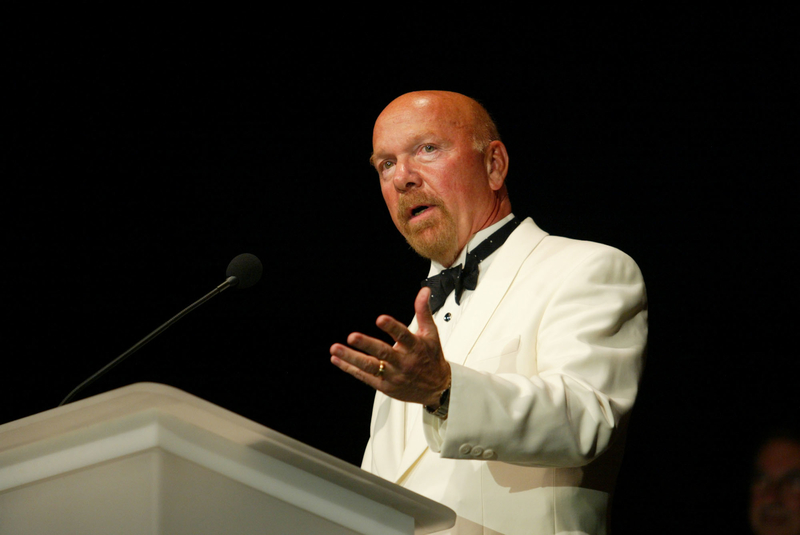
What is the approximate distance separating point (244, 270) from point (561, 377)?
2.68ft

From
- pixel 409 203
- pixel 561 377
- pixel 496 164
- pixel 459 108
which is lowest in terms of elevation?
A: pixel 561 377

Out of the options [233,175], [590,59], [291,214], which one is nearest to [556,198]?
[590,59]

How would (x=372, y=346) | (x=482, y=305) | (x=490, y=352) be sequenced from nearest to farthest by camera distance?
(x=372, y=346) < (x=490, y=352) < (x=482, y=305)

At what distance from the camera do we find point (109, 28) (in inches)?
108

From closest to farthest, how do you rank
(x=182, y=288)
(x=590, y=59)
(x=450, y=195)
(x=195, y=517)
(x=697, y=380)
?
(x=195, y=517), (x=450, y=195), (x=697, y=380), (x=590, y=59), (x=182, y=288)

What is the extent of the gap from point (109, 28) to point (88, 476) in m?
2.36

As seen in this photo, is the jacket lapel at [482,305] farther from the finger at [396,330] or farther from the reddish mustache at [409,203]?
the finger at [396,330]

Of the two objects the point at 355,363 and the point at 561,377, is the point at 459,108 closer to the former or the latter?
the point at 561,377

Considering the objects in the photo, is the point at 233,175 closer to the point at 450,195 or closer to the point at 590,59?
the point at 450,195

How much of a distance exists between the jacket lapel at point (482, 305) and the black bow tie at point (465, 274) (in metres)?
0.06

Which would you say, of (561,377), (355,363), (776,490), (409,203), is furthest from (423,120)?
(776,490)

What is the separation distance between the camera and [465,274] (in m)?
2.00

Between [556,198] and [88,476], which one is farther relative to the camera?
[556,198]

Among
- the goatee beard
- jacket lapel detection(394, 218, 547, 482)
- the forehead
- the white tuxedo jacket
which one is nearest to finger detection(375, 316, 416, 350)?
the white tuxedo jacket
